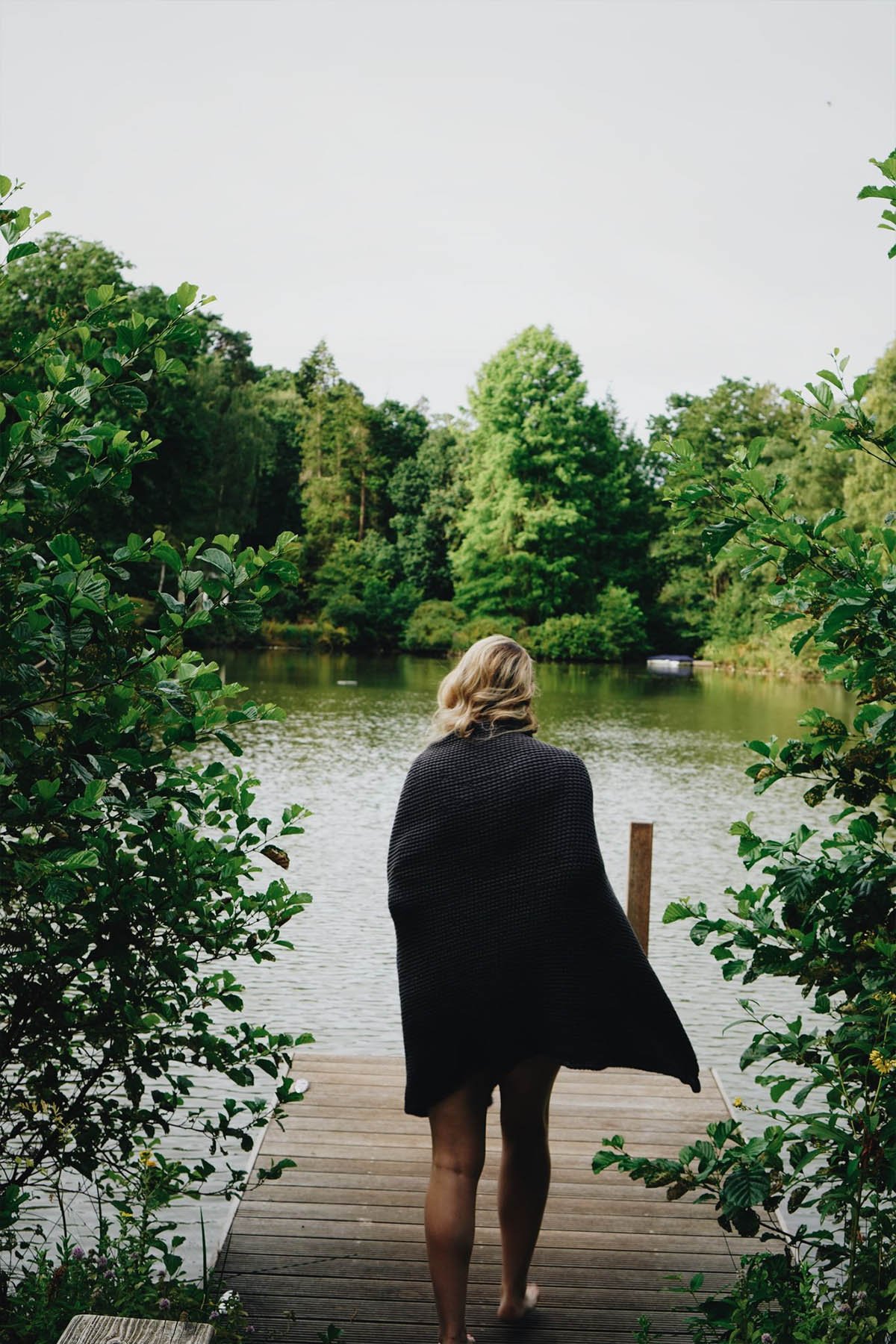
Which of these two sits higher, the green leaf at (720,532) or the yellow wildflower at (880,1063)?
the green leaf at (720,532)

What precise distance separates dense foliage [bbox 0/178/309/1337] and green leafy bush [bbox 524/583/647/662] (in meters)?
42.1

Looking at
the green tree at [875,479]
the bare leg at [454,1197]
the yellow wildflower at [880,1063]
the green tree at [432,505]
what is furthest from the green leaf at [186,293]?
the green tree at [432,505]

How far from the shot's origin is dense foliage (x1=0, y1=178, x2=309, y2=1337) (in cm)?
237

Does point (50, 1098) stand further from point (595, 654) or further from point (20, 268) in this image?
point (595, 654)

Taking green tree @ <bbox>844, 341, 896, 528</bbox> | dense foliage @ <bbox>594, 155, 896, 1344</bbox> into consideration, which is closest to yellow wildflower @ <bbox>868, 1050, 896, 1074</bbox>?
dense foliage @ <bbox>594, 155, 896, 1344</bbox>

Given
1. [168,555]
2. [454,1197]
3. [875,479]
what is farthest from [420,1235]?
[875,479]

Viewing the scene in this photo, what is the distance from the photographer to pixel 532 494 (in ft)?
157

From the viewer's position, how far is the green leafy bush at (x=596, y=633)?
45.8 m

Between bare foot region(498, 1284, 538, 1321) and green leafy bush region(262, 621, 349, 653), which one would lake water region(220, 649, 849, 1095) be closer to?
bare foot region(498, 1284, 538, 1321)

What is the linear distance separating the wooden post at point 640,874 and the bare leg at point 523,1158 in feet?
14.6

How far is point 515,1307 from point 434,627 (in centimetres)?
4468

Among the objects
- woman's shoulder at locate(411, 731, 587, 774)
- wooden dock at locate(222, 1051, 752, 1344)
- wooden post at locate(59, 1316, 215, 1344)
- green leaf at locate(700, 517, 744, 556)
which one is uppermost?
green leaf at locate(700, 517, 744, 556)

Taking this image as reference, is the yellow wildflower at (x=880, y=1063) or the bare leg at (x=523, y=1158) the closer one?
the yellow wildflower at (x=880, y=1063)

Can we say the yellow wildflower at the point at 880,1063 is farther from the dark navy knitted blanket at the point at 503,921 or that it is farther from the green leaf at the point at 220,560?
the green leaf at the point at 220,560
